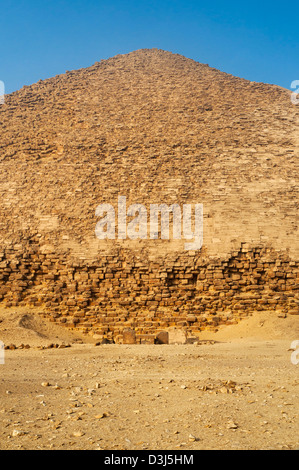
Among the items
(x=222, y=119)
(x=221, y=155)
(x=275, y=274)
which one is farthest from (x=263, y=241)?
(x=222, y=119)

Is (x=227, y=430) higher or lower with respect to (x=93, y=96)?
lower

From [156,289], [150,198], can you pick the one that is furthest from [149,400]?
[150,198]

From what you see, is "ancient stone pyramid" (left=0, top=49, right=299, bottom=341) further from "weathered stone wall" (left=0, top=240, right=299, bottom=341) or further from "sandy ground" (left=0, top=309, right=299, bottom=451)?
"sandy ground" (left=0, top=309, right=299, bottom=451)

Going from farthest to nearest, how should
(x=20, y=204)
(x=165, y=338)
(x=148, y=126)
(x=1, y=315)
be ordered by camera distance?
(x=148, y=126) → (x=20, y=204) → (x=1, y=315) → (x=165, y=338)

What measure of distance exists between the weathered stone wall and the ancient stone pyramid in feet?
0.12

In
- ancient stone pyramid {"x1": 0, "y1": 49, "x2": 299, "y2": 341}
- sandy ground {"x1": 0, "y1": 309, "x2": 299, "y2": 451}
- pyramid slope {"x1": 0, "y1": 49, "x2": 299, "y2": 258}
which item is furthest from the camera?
pyramid slope {"x1": 0, "y1": 49, "x2": 299, "y2": 258}

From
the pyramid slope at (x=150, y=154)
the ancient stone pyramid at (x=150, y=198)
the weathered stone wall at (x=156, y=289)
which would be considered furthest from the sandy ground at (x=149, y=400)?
the pyramid slope at (x=150, y=154)

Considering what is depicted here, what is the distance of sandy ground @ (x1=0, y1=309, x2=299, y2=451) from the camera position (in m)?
4.24

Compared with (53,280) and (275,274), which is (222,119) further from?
(53,280)

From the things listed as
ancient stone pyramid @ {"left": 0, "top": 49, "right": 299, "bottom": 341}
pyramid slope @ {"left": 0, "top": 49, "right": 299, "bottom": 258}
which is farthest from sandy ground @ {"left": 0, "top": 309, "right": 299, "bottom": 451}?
pyramid slope @ {"left": 0, "top": 49, "right": 299, "bottom": 258}

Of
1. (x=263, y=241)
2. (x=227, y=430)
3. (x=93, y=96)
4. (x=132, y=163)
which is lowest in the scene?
(x=227, y=430)

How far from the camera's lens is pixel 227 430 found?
14.6ft

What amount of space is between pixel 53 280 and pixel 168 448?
1304 cm

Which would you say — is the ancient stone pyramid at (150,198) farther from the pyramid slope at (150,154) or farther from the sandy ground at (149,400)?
the sandy ground at (149,400)
